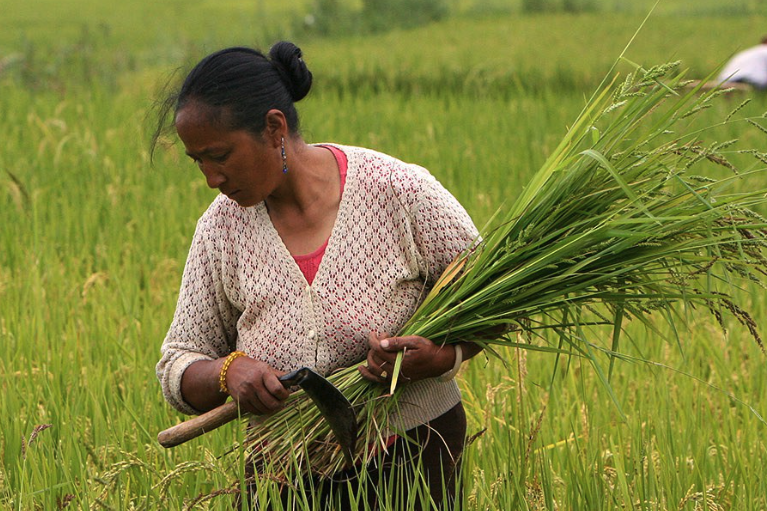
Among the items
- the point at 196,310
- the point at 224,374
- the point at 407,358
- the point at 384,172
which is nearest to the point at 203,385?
the point at 224,374

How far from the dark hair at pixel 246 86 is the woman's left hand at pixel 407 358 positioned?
0.45 m

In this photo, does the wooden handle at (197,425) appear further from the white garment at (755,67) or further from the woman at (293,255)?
the white garment at (755,67)

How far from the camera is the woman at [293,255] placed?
1988mm

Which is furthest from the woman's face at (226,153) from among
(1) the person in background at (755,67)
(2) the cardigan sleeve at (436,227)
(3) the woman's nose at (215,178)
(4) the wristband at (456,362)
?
(1) the person in background at (755,67)

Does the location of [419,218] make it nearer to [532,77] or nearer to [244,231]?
[244,231]

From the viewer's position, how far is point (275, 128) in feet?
6.68

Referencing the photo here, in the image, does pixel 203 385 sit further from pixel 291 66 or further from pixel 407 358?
pixel 291 66

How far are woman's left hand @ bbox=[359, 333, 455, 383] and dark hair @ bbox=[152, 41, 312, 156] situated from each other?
0.45m

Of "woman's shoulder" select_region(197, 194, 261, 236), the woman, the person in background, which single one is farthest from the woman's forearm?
the person in background

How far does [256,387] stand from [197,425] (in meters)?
0.14

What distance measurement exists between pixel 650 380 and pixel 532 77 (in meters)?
6.36

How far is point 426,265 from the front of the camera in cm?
210

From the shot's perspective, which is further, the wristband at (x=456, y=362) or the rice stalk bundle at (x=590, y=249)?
the wristband at (x=456, y=362)

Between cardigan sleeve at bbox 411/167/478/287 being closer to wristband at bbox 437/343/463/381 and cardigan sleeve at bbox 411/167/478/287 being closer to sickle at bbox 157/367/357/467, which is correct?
wristband at bbox 437/343/463/381
